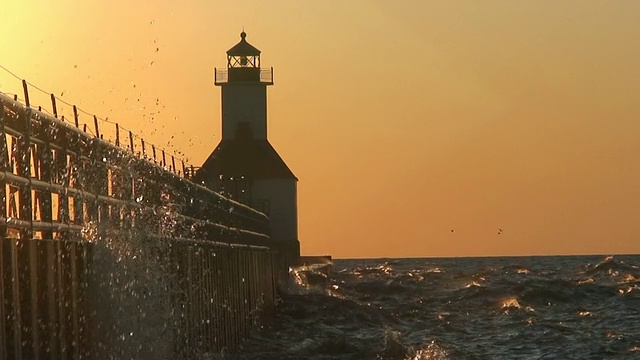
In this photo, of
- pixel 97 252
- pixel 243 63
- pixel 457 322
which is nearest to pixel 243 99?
pixel 243 63

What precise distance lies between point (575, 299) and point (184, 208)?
111 feet

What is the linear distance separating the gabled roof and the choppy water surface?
4.90 metres

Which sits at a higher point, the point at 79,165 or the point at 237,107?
the point at 237,107

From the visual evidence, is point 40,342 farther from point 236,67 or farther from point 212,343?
point 236,67

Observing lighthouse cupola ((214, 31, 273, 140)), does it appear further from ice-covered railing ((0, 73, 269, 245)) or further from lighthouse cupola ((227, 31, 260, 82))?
ice-covered railing ((0, 73, 269, 245))

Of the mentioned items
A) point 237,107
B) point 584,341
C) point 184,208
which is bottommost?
point 584,341

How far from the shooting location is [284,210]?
69375 millimetres

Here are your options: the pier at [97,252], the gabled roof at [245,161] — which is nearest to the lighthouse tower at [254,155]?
the gabled roof at [245,161]

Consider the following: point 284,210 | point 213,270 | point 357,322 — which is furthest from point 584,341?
point 284,210

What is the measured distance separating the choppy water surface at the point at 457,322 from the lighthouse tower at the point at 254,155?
284cm

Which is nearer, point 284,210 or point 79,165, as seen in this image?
point 79,165

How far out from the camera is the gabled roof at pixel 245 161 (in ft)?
226

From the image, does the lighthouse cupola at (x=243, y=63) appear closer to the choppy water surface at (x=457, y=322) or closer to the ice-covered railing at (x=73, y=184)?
the choppy water surface at (x=457, y=322)

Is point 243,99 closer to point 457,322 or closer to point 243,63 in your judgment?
point 243,63
